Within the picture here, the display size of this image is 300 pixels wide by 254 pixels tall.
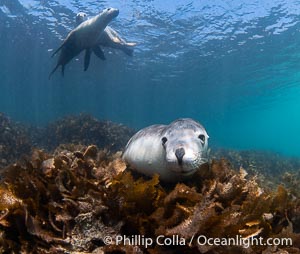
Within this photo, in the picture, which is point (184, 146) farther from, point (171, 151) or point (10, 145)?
point (10, 145)

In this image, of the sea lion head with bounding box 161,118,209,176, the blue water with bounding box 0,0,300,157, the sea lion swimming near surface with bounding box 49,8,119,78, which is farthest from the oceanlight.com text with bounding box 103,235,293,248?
the blue water with bounding box 0,0,300,157

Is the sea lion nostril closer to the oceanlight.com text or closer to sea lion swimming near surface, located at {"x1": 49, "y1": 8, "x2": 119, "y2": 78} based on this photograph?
the oceanlight.com text

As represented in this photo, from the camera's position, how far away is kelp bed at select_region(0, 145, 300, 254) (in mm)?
2246

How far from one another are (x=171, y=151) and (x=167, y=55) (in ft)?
92.0

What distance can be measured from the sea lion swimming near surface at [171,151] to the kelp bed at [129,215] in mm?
224

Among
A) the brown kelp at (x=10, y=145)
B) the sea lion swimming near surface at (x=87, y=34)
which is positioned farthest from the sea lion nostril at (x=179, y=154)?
the sea lion swimming near surface at (x=87, y=34)

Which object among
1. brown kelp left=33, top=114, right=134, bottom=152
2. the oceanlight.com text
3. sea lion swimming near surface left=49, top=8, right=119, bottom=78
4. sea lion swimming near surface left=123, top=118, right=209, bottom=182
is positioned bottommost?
brown kelp left=33, top=114, right=134, bottom=152

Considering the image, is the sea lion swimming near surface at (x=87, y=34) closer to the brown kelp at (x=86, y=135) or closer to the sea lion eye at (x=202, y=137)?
the brown kelp at (x=86, y=135)

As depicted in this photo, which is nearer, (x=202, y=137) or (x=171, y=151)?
(x=171, y=151)

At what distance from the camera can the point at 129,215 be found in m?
2.48

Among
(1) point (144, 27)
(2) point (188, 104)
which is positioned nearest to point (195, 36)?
(1) point (144, 27)

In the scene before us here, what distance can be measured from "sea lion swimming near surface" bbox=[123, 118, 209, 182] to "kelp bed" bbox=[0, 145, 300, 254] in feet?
0.74

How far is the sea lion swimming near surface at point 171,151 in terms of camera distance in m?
2.96

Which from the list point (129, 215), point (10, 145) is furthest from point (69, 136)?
point (129, 215)
